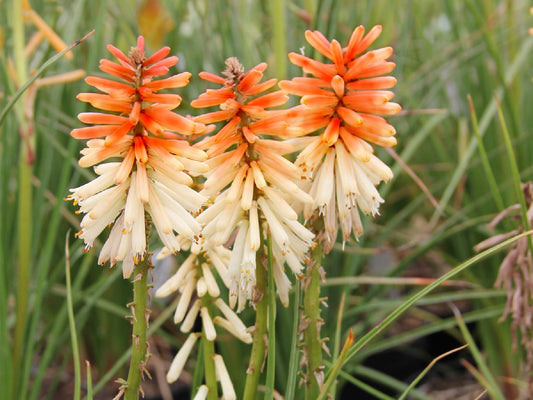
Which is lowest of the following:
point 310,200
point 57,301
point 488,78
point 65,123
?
point 57,301

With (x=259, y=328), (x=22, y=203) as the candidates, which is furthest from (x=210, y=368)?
(x=22, y=203)

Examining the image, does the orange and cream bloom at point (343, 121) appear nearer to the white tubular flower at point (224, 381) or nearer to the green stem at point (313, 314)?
the green stem at point (313, 314)

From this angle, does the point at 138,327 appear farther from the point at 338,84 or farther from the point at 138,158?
the point at 338,84

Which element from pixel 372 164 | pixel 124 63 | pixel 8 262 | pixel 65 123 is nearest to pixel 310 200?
pixel 372 164

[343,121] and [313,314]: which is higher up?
[343,121]

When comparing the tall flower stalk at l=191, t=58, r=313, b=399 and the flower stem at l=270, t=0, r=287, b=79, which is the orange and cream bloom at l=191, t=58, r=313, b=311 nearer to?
the tall flower stalk at l=191, t=58, r=313, b=399

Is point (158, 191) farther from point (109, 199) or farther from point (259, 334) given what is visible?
point (259, 334)
